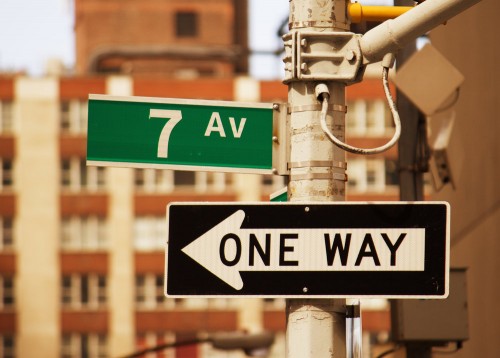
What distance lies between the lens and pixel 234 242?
228 inches

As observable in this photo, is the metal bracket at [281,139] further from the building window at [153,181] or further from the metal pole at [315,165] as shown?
the building window at [153,181]

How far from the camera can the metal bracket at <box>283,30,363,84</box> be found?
5.82 meters

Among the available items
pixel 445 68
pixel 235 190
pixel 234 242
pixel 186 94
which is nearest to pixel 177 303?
pixel 235 190

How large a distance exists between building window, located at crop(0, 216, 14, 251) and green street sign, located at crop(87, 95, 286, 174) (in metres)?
65.0

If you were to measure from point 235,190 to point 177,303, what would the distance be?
6.91m

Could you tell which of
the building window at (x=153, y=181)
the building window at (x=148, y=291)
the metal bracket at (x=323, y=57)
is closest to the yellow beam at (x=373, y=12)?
the metal bracket at (x=323, y=57)

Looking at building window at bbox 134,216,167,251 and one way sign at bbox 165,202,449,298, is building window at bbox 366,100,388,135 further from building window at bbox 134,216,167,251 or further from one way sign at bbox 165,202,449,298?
one way sign at bbox 165,202,449,298

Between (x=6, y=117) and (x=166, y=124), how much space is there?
66.1 meters

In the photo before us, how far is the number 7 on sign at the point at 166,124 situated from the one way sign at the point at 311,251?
0.33 metres

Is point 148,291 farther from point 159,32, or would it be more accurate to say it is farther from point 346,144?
point 346,144

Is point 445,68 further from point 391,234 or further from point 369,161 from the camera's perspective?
point 369,161

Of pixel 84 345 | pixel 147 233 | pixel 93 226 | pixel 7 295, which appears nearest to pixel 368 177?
pixel 147 233

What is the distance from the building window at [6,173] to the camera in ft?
232

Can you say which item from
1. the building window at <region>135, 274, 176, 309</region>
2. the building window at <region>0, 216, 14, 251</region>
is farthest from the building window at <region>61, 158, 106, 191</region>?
the building window at <region>135, 274, 176, 309</region>
